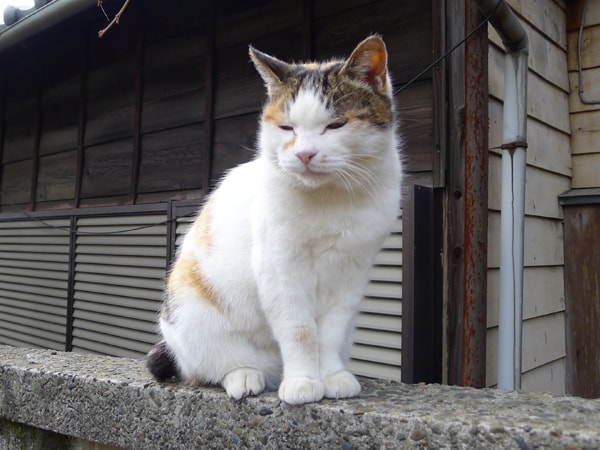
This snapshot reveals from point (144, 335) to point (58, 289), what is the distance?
1.47 metres

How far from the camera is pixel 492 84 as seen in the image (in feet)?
9.54

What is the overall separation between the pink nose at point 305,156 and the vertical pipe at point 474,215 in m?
1.42

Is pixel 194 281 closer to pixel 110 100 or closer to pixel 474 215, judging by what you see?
pixel 474 215

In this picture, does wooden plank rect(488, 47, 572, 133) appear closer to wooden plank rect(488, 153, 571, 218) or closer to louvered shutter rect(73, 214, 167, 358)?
wooden plank rect(488, 153, 571, 218)

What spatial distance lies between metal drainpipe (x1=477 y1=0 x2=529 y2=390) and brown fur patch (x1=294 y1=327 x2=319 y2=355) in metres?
1.42

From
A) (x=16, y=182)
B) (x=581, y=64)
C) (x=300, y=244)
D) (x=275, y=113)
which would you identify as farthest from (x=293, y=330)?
(x=16, y=182)

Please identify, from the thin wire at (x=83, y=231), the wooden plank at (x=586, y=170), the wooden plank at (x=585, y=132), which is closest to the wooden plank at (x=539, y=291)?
the wooden plank at (x=586, y=170)

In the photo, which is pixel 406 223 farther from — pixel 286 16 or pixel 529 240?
pixel 286 16

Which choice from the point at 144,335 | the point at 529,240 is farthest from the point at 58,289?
the point at 529,240

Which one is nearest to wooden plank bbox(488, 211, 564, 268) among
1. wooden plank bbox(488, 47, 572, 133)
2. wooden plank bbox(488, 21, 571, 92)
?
wooden plank bbox(488, 47, 572, 133)

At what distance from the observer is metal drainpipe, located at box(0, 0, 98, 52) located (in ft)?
12.0

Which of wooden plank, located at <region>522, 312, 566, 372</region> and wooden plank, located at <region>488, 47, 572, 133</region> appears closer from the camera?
wooden plank, located at <region>488, 47, 572, 133</region>

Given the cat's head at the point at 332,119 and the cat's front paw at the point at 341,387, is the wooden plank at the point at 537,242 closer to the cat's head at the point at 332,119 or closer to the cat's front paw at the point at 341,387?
the cat's head at the point at 332,119

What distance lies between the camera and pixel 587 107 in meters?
3.70
